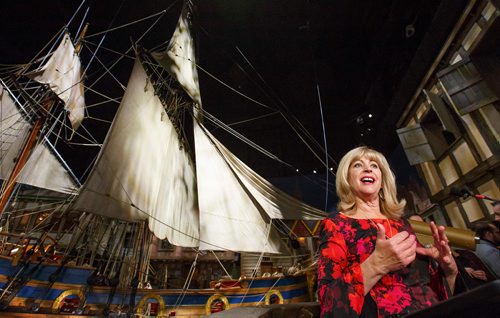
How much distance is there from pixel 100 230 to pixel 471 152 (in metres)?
10.9

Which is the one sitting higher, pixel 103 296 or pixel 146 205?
pixel 146 205

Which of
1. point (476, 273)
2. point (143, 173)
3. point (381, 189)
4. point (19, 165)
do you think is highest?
point (19, 165)

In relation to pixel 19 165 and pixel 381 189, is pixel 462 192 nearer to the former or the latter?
pixel 381 189

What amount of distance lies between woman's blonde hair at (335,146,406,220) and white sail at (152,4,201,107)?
722cm

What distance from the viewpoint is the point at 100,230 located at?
8555 millimetres

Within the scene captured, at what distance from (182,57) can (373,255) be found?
28.2 ft

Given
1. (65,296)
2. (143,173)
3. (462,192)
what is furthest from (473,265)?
(65,296)

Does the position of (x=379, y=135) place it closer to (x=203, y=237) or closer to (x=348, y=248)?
(x=203, y=237)

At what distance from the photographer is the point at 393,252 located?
2.70 feet

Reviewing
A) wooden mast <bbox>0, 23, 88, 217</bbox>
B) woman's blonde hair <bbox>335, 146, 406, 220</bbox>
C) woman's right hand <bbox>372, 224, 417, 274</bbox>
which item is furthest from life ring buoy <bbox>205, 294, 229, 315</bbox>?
wooden mast <bbox>0, 23, 88, 217</bbox>

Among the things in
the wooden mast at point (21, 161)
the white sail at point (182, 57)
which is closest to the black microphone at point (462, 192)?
the white sail at point (182, 57)

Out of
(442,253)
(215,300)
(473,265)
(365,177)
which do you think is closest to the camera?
(442,253)

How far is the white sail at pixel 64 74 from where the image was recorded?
328 inches

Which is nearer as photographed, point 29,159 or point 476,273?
point 476,273
